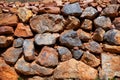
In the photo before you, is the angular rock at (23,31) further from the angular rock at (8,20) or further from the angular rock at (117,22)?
the angular rock at (117,22)

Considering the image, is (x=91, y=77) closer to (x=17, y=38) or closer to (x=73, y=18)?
(x=73, y=18)

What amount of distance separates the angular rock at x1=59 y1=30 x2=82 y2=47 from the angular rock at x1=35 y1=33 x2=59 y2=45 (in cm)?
13

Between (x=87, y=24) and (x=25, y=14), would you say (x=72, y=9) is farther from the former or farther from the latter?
(x=25, y=14)

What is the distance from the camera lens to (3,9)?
17.6ft

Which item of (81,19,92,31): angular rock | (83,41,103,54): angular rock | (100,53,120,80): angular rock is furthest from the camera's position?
(81,19,92,31): angular rock

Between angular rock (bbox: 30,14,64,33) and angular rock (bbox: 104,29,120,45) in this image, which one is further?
angular rock (bbox: 30,14,64,33)

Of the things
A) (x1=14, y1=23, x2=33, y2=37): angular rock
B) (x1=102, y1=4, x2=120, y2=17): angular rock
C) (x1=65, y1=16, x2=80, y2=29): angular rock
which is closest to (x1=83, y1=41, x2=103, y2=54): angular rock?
(x1=65, y1=16, x2=80, y2=29): angular rock

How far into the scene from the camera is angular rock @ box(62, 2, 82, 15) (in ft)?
16.6

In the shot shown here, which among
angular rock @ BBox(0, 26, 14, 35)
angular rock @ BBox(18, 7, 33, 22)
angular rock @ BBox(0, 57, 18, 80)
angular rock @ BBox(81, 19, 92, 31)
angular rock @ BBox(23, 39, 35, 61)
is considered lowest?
angular rock @ BBox(0, 57, 18, 80)

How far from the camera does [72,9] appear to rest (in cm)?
507

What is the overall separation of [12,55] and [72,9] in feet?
3.68

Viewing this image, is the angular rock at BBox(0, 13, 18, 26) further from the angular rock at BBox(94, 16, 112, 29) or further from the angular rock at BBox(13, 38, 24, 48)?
the angular rock at BBox(94, 16, 112, 29)

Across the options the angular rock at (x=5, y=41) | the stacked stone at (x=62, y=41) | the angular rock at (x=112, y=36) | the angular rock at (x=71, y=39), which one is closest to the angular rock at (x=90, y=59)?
the stacked stone at (x=62, y=41)

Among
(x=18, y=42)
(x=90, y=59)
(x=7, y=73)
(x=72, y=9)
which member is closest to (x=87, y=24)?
(x=72, y=9)
